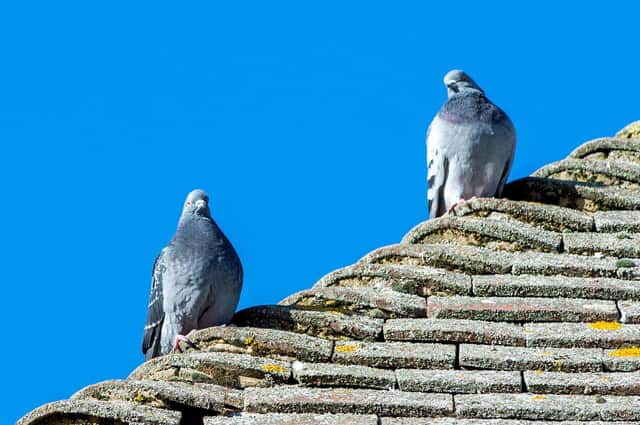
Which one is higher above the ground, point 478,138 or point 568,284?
point 478,138

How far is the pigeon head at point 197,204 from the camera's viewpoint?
293 inches

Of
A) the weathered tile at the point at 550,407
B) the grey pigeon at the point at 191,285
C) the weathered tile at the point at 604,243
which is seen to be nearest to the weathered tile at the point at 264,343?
the grey pigeon at the point at 191,285

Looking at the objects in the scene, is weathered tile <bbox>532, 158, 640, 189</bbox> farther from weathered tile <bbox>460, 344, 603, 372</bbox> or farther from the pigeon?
weathered tile <bbox>460, 344, 603, 372</bbox>

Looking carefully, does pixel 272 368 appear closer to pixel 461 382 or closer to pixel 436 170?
pixel 461 382

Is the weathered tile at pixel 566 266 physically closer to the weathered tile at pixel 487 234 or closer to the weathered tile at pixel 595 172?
the weathered tile at pixel 487 234

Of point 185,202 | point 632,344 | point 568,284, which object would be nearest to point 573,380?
point 632,344

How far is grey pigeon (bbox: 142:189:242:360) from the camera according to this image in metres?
6.79

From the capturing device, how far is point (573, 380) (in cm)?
560

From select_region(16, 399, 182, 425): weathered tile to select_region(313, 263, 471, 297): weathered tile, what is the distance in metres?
1.45

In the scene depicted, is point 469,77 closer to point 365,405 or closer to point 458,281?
point 458,281

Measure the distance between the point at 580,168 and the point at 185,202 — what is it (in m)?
2.07

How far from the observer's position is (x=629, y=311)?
20.0 ft

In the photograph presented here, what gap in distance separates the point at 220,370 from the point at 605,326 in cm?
162

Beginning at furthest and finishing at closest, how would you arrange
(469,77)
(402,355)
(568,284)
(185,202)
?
(469,77)
(185,202)
(568,284)
(402,355)
